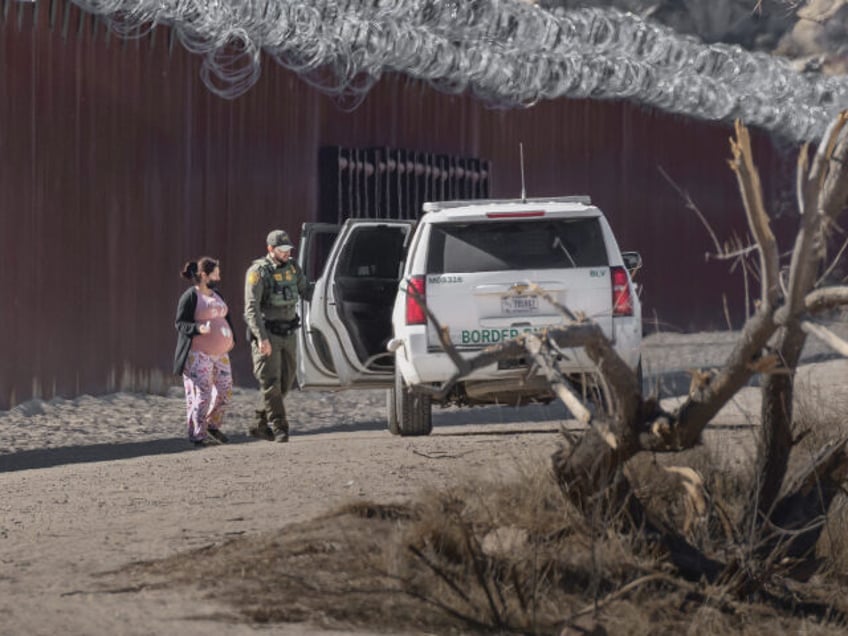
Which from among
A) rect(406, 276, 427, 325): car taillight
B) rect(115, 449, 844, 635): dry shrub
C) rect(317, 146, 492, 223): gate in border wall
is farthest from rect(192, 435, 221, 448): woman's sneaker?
rect(317, 146, 492, 223): gate in border wall

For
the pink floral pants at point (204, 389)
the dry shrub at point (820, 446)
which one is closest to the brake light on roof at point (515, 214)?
the pink floral pants at point (204, 389)

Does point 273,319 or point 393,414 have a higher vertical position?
point 273,319

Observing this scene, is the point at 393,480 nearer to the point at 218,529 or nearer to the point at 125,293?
the point at 218,529

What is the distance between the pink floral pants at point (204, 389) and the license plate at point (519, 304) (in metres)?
2.26

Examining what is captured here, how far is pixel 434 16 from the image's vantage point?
74.5ft

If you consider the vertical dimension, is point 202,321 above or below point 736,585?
above

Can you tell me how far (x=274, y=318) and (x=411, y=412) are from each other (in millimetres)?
1270

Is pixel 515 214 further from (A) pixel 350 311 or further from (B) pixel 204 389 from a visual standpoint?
(B) pixel 204 389

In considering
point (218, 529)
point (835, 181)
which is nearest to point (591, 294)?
point (218, 529)

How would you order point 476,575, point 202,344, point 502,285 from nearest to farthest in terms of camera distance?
point 476,575 → point 502,285 → point 202,344

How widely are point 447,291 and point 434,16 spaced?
9285 mm

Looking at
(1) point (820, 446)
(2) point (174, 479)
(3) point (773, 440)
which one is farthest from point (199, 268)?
(3) point (773, 440)

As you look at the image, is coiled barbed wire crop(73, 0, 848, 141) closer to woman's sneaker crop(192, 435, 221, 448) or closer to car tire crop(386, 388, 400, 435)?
woman's sneaker crop(192, 435, 221, 448)

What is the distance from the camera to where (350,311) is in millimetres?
15898
